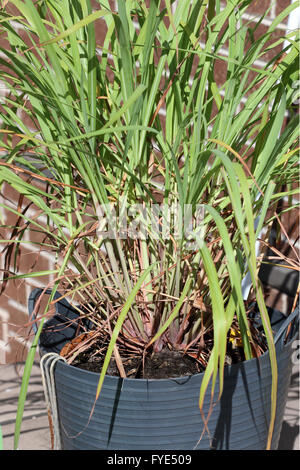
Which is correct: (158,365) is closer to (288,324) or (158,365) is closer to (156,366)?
(156,366)

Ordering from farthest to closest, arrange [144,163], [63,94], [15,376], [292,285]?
1. [15,376]
2. [292,285]
3. [144,163]
4. [63,94]

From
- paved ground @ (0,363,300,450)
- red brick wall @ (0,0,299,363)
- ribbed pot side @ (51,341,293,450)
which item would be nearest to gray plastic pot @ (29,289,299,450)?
ribbed pot side @ (51,341,293,450)

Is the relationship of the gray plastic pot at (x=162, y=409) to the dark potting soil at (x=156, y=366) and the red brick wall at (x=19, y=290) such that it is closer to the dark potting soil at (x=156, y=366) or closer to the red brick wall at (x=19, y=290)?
the dark potting soil at (x=156, y=366)

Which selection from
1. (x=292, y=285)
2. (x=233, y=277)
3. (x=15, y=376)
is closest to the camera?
(x=233, y=277)

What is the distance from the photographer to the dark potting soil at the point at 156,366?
2.65 ft

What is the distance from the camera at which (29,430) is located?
1.28 metres

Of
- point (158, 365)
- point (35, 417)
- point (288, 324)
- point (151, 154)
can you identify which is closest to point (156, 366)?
point (158, 365)

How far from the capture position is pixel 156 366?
83 cm

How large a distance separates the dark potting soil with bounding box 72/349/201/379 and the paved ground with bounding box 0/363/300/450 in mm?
439

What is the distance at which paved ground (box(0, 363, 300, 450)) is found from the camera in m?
1.21
